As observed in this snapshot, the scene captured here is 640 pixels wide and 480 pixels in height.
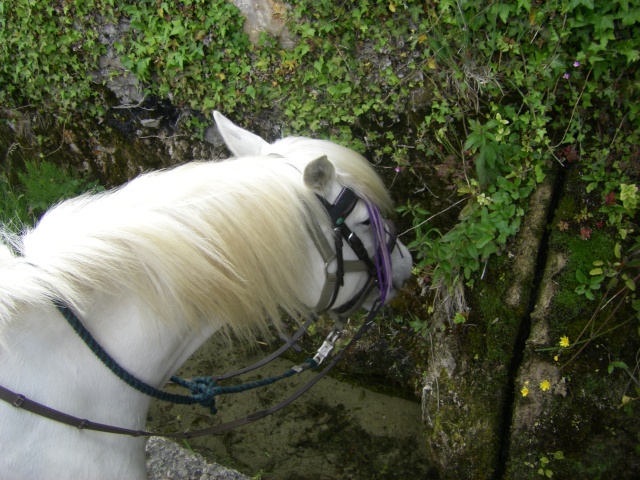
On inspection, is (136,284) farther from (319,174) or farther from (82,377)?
(319,174)

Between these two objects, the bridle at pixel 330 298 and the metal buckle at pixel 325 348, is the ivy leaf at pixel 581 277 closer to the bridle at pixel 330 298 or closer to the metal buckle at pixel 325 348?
the bridle at pixel 330 298

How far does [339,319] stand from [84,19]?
114 inches

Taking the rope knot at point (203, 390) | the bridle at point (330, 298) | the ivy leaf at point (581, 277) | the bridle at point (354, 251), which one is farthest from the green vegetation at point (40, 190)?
the ivy leaf at point (581, 277)

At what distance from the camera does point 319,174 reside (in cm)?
171

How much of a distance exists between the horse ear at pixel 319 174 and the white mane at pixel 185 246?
46 mm

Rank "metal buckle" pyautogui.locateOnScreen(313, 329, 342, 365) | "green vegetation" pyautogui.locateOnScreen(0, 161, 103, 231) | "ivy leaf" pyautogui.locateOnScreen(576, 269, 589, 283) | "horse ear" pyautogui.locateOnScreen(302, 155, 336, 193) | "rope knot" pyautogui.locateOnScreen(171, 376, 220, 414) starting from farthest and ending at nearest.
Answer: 1. "green vegetation" pyautogui.locateOnScreen(0, 161, 103, 231)
2. "ivy leaf" pyautogui.locateOnScreen(576, 269, 589, 283)
3. "metal buckle" pyautogui.locateOnScreen(313, 329, 342, 365)
4. "rope knot" pyautogui.locateOnScreen(171, 376, 220, 414)
5. "horse ear" pyautogui.locateOnScreen(302, 155, 336, 193)

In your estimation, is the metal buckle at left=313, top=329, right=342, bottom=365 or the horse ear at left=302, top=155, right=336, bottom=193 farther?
the metal buckle at left=313, top=329, right=342, bottom=365

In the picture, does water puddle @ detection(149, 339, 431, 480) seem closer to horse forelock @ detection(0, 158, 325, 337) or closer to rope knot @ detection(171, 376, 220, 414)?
rope knot @ detection(171, 376, 220, 414)

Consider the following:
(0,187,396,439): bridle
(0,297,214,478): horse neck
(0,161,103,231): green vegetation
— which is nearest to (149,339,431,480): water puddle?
(0,187,396,439): bridle

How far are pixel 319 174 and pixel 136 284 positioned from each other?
73cm

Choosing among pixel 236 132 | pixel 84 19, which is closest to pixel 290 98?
pixel 236 132

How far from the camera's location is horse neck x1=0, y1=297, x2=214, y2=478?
57.4 inches

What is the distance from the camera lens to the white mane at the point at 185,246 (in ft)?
4.77

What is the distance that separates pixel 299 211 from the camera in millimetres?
1721
